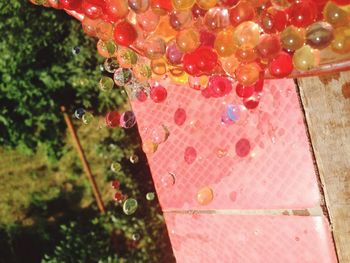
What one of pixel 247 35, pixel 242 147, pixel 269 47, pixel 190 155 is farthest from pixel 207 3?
pixel 190 155

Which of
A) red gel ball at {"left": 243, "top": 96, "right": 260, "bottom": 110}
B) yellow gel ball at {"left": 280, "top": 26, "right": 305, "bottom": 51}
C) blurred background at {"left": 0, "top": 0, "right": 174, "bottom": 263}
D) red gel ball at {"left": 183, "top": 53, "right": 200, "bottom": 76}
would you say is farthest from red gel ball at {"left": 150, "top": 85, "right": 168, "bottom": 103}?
blurred background at {"left": 0, "top": 0, "right": 174, "bottom": 263}

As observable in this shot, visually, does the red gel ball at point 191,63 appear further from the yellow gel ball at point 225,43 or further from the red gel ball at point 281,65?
the red gel ball at point 281,65

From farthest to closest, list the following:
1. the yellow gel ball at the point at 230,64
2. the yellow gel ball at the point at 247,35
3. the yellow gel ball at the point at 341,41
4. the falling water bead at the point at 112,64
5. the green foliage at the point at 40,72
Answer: the green foliage at the point at 40,72, the falling water bead at the point at 112,64, the yellow gel ball at the point at 230,64, the yellow gel ball at the point at 247,35, the yellow gel ball at the point at 341,41

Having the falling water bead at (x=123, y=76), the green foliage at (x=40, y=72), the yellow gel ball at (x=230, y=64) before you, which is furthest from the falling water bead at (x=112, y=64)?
the green foliage at (x=40, y=72)

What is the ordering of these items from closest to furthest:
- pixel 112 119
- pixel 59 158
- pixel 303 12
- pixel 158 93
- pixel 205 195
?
pixel 303 12 → pixel 205 195 → pixel 158 93 → pixel 112 119 → pixel 59 158

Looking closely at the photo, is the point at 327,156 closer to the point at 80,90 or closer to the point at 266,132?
the point at 266,132

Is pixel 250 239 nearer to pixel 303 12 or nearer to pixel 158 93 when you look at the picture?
pixel 158 93
